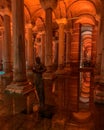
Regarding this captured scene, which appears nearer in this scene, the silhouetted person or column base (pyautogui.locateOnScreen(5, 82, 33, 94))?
the silhouetted person

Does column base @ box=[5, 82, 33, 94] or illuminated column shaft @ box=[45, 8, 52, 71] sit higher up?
illuminated column shaft @ box=[45, 8, 52, 71]

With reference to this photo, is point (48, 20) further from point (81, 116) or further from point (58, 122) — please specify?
point (58, 122)

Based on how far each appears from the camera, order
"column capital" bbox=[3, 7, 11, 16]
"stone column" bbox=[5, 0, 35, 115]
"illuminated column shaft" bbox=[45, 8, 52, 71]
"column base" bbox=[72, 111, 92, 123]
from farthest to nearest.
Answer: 1. "illuminated column shaft" bbox=[45, 8, 52, 71]
2. "column capital" bbox=[3, 7, 11, 16]
3. "stone column" bbox=[5, 0, 35, 115]
4. "column base" bbox=[72, 111, 92, 123]

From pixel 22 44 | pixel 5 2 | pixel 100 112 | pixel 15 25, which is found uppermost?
pixel 5 2

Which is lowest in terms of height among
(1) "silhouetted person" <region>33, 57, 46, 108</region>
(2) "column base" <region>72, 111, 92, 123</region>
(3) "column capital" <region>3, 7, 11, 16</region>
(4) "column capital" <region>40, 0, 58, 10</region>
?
(2) "column base" <region>72, 111, 92, 123</region>

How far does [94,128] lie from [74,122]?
19.8 inches

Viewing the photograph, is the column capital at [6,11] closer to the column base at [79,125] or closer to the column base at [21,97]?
the column base at [21,97]

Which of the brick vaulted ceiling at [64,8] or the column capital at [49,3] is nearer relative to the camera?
the column capital at [49,3]

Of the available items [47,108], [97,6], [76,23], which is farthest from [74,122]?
[76,23]

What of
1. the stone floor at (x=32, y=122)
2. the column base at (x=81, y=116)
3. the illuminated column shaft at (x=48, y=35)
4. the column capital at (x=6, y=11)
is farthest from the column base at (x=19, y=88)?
the column capital at (x=6, y=11)

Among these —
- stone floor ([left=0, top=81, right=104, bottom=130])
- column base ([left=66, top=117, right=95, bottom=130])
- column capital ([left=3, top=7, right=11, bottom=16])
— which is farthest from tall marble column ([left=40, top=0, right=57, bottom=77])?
column base ([left=66, top=117, right=95, bottom=130])

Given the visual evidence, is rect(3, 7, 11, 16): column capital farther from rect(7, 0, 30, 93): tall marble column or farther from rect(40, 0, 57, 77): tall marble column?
rect(7, 0, 30, 93): tall marble column

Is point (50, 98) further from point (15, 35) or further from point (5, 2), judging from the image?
point (5, 2)

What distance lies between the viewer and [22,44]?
5527 mm
